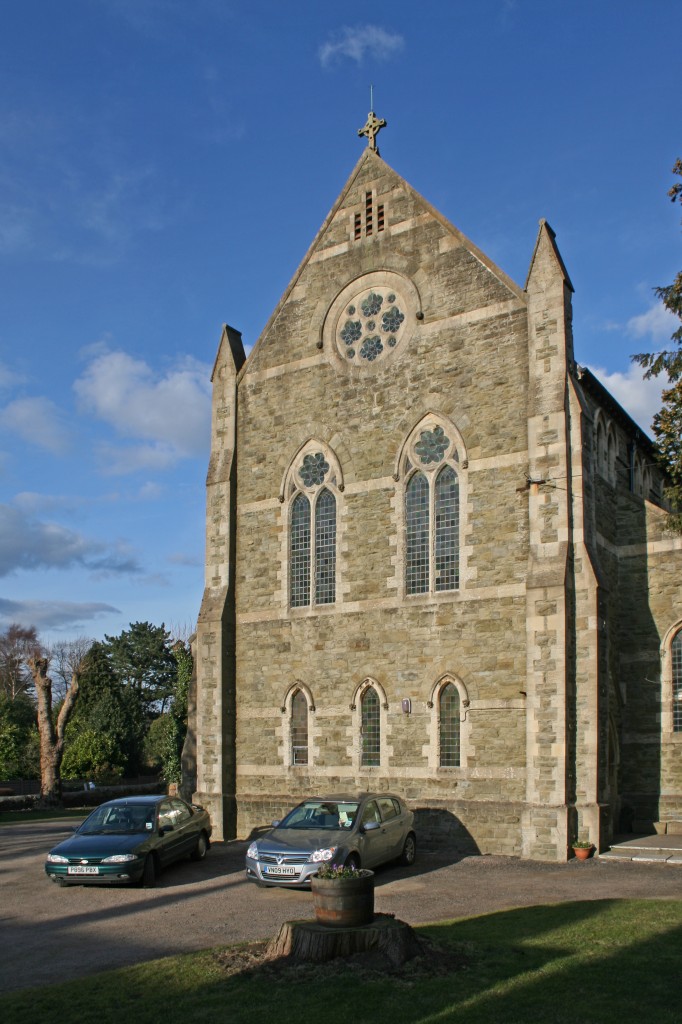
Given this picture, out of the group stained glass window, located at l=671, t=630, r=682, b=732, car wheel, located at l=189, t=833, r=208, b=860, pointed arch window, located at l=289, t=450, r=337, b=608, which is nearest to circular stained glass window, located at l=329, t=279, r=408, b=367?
pointed arch window, located at l=289, t=450, r=337, b=608

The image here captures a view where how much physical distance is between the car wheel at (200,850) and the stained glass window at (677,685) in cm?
1070

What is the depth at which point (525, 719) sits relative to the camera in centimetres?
1952

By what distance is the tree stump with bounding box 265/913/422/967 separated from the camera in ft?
31.9

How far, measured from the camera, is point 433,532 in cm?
2172

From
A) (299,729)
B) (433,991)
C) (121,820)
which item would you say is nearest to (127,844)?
(121,820)

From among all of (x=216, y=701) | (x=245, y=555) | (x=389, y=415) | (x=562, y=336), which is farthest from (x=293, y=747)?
(x=562, y=336)

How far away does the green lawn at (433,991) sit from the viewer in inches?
325

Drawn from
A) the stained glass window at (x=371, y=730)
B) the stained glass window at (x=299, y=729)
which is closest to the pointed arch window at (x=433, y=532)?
the stained glass window at (x=371, y=730)

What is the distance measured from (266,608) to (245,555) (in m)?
1.62

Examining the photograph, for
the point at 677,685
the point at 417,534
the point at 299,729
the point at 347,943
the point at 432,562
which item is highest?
the point at 417,534

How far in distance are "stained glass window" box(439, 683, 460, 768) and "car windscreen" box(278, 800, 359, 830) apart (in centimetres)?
455

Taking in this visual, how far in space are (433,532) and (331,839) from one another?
27.2ft

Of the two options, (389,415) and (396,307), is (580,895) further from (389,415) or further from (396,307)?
(396,307)

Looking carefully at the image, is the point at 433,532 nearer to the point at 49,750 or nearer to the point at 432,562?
the point at 432,562
